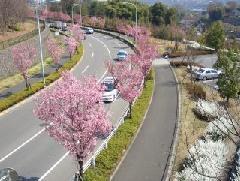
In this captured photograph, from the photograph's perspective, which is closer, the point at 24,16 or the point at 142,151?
the point at 142,151

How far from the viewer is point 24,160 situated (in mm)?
24469

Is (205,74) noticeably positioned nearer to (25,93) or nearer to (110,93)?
(110,93)

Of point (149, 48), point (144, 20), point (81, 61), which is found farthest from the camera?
point (144, 20)

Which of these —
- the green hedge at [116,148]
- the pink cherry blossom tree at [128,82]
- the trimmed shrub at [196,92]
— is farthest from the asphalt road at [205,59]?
the pink cherry blossom tree at [128,82]

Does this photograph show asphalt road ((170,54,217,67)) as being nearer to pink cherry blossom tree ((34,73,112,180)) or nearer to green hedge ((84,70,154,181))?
green hedge ((84,70,154,181))

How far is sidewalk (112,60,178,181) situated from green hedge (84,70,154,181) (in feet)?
1.38

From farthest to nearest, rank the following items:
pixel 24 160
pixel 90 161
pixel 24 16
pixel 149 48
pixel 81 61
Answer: pixel 24 16
pixel 81 61
pixel 149 48
pixel 24 160
pixel 90 161

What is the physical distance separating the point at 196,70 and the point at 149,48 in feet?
31.2

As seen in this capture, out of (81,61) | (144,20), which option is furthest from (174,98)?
(144,20)

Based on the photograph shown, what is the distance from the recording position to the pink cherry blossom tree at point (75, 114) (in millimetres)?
19031

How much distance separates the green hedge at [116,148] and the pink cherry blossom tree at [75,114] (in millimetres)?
1864

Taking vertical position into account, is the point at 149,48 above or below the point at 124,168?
above

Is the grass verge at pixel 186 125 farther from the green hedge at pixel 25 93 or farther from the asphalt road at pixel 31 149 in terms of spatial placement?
the green hedge at pixel 25 93

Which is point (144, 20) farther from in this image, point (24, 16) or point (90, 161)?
point (90, 161)
